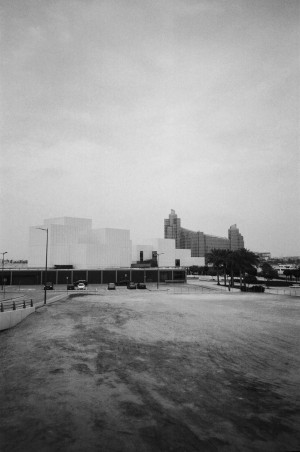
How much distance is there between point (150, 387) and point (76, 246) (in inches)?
3543

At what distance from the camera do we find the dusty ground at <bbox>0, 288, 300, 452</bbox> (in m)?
10.4

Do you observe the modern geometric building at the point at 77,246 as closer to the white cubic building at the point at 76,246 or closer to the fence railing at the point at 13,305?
the white cubic building at the point at 76,246

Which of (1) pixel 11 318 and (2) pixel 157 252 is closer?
(1) pixel 11 318

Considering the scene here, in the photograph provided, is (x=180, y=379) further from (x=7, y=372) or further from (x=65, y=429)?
(x=7, y=372)

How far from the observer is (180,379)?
51.7 ft

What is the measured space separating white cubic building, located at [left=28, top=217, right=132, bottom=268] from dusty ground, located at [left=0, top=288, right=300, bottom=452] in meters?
71.4

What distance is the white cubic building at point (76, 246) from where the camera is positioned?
98.9m

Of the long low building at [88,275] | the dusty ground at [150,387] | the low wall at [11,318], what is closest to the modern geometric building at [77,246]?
the long low building at [88,275]

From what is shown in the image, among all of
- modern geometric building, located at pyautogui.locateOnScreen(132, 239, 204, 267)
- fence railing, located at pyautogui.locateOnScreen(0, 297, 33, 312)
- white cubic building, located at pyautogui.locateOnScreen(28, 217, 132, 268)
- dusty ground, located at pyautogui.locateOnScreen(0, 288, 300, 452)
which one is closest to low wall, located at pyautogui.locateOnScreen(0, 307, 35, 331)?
fence railing, located at pyautogui.locateOnScreen(0, 297, 33, 312)

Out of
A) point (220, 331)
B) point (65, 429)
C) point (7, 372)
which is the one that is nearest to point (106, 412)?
point (65, 429)

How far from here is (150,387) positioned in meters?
14.7

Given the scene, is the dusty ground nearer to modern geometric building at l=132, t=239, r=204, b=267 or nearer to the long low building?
the long low building

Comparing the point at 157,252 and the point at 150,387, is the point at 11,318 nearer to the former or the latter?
the point at 150,387

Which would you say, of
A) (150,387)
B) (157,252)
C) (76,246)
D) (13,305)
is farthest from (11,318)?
(157,252)
